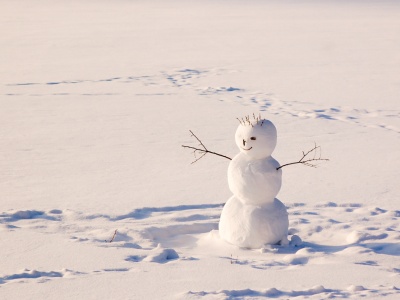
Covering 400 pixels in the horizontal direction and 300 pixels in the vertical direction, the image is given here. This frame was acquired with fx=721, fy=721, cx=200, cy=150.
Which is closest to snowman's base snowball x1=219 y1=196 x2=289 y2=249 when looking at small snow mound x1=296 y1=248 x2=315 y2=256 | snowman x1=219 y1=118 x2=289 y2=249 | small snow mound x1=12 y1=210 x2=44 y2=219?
snowman x1=219 y1=118 x2=289 y2=249

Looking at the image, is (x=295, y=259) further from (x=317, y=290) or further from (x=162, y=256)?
(x=162, y=256)

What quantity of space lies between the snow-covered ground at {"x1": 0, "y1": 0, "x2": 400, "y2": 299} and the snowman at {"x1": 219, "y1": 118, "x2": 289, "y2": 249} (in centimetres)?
11

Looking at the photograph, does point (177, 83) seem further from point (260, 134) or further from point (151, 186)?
point (260, 134)

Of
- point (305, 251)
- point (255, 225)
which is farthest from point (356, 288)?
point (255, 225)

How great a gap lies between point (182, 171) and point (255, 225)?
2.35m

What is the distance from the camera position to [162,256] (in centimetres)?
439

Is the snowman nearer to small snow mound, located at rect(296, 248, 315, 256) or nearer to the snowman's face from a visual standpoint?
the snowman's face

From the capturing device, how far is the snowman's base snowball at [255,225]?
182 inches

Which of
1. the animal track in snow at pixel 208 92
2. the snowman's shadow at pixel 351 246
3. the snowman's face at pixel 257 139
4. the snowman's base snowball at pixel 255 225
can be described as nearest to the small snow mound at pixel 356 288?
the snowman's shadow at pixel 351 246

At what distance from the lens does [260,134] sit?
4578mm

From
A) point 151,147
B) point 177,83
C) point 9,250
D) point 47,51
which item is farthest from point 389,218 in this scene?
point 47,51

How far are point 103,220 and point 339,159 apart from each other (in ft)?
9.78

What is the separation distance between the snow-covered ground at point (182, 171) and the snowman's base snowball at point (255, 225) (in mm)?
79

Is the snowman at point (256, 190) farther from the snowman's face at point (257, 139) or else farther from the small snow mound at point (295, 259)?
the small snow mound at point (295, 259)
